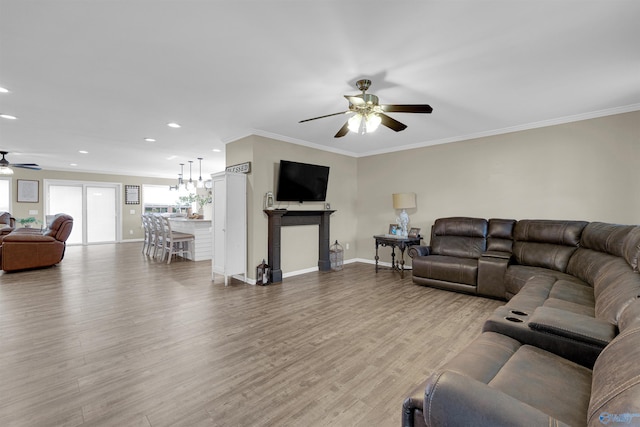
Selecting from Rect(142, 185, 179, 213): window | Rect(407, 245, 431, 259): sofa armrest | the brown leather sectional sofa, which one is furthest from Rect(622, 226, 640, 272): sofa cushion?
Rect(142, 185, 179, 213): window

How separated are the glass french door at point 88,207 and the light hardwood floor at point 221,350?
210 inches

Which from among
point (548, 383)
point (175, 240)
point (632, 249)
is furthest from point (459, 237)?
point (175, 240)

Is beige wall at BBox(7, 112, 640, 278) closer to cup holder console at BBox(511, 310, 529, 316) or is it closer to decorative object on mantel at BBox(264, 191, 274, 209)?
decorative object on mantel at BBox(264, 191, 274, 209)

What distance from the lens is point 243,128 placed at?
4.37 m

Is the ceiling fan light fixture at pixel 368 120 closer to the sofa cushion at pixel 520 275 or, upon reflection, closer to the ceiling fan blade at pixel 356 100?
the ceiling fan blade at pixel 356 100

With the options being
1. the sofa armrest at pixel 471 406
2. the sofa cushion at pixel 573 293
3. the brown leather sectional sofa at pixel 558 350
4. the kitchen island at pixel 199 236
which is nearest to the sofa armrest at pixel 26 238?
the kitchen island at pixel 199 236

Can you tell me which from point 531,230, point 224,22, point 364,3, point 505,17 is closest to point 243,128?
point 224,22

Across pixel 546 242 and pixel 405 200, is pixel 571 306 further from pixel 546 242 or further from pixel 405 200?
pixel 405 200

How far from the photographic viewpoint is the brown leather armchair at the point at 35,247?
16.6ft

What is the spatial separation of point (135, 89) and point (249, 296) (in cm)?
281

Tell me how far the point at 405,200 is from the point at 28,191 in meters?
10.5

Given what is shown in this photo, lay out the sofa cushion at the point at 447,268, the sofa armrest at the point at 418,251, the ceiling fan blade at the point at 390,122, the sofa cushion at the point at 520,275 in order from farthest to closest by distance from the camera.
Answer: the sofa armrest at the point at 418,251, the sofa cushion at the point at 447,268, the sofa cushion at the point at 520,275, the ceiling fan blade at the point at 390,122

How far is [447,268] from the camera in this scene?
410 cm

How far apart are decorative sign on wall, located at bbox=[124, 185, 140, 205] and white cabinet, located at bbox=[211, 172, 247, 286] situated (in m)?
6.88
